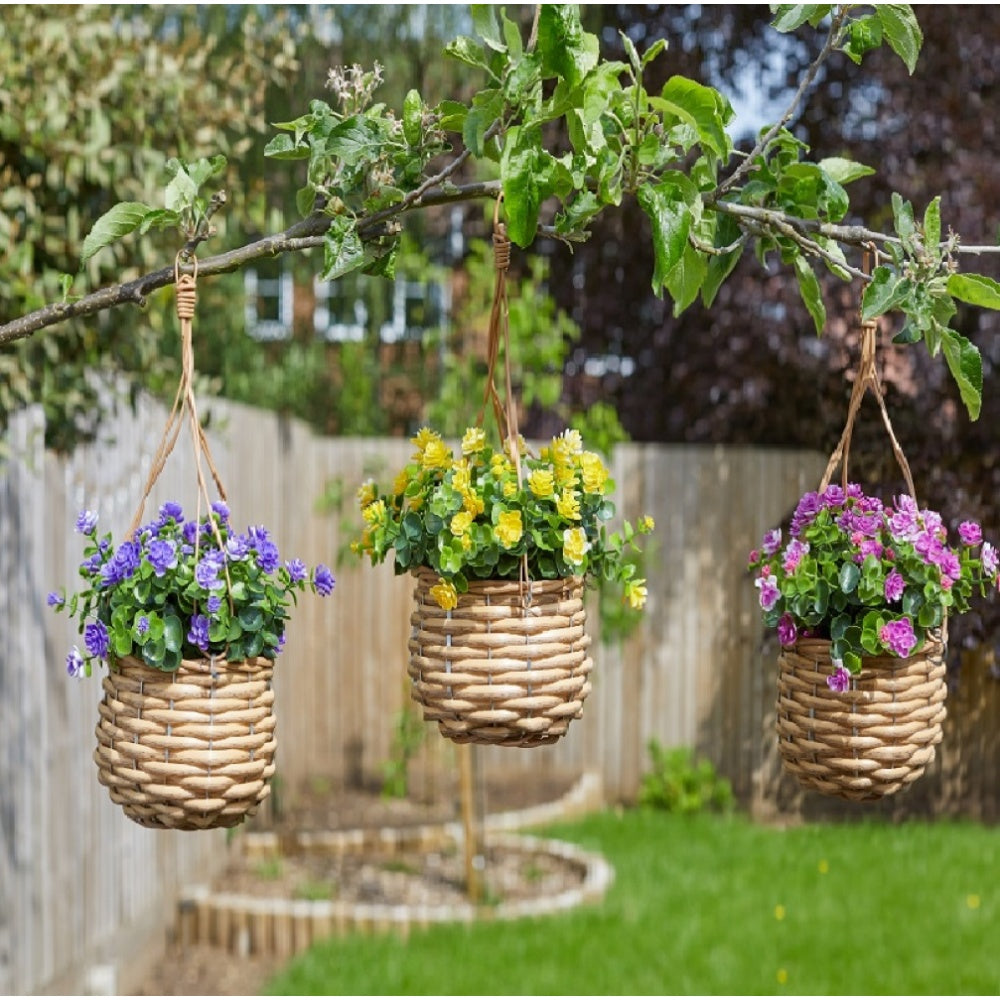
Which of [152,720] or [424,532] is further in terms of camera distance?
[424,532]

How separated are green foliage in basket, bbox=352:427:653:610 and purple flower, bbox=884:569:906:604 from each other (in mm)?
326

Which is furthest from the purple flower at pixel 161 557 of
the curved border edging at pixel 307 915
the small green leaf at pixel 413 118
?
the curved border edging at pixel 307 915

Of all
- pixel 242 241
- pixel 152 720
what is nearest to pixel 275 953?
pixel 242 241

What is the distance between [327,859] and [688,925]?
1.50m

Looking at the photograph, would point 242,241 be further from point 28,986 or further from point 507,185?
point 507,185

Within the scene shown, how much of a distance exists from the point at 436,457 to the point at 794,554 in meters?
0.51

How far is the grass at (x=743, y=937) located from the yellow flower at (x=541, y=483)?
8.75 ft

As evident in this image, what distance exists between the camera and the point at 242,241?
180 inches

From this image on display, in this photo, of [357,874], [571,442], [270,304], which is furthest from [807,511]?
[270,304]

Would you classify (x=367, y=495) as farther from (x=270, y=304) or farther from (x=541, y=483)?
(x=270, y=304)

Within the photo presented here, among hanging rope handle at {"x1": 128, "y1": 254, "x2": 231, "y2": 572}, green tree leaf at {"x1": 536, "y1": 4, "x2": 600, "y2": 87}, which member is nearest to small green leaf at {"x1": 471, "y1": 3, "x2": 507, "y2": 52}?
green tree leaf at {"x1": 536, "y1": 4, "x2": 600, "y2": 87}

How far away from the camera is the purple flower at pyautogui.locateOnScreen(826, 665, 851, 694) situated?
1.73m

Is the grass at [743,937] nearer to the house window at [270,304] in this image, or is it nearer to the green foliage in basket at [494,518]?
the green foliage in basket at [494,518]

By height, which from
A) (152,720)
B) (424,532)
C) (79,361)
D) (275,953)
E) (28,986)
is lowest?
(275,953)
